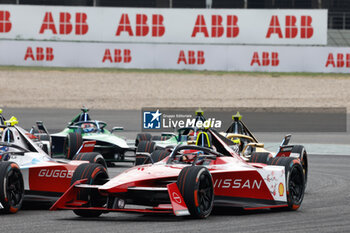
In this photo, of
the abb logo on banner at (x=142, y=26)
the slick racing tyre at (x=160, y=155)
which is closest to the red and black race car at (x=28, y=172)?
the slick racing tyre at (x=160, y=155)

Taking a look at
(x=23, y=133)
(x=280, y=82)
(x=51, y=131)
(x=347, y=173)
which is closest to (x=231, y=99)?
(x=280, y=82)

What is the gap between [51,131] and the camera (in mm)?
29734

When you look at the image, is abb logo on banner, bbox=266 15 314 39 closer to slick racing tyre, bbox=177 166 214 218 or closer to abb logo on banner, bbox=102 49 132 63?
abb logo on banner, bbox=102 49 132 63

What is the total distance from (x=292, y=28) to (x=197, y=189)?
36901 mm

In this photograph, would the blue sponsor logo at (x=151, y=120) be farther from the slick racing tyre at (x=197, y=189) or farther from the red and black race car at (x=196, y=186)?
the slick racing tyre at (x=197, y=189)

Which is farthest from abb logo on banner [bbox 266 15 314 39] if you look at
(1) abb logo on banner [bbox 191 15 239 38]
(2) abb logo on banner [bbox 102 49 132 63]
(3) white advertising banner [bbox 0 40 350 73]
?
(2) abb logo on banner [bbox 102 49 132 63]

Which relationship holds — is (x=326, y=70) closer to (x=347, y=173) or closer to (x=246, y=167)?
(x=347, y=173)

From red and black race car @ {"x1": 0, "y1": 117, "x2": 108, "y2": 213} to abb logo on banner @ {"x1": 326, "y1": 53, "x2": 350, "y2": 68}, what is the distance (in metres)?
33.1

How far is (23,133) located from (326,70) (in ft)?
111

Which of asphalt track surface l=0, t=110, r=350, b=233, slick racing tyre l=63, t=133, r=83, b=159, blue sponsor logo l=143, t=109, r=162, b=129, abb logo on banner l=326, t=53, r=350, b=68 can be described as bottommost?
asphalt track surface l=0, t=110, r=350, b=233

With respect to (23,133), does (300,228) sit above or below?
below

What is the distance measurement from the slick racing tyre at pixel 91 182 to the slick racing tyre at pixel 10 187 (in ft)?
2.53

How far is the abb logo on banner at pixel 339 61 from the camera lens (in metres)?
45.0

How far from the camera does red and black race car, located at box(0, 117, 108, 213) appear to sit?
38.0ft
